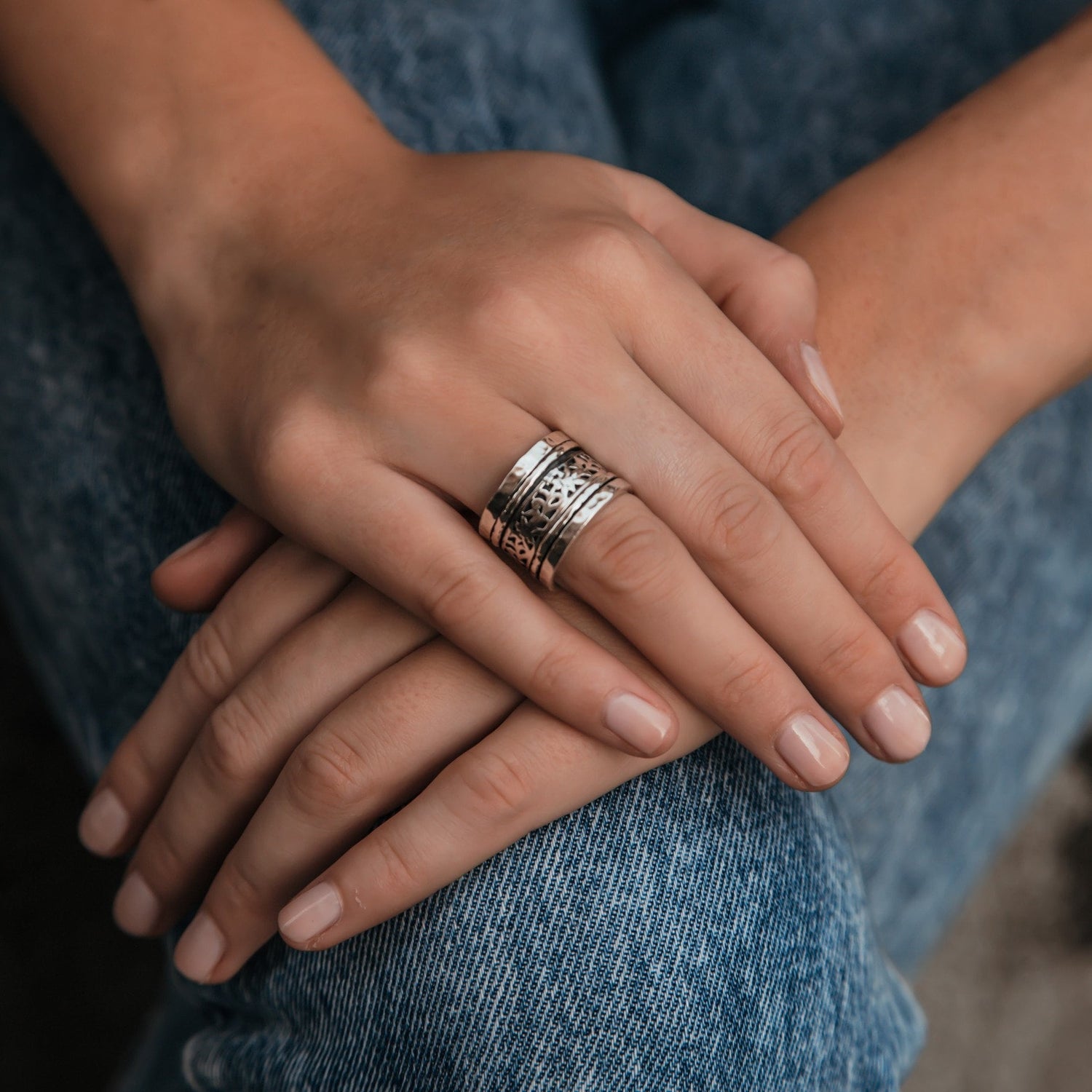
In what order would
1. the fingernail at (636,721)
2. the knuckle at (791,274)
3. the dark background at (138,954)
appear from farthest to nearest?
the dark background at (138,954), the knuckle at (791,274), the fingernail at (636,721)

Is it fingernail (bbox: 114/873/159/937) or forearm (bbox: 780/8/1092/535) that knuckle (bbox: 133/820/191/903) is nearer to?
fingernail (bbox: 114/873/159/937)

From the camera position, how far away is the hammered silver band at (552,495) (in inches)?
28.5

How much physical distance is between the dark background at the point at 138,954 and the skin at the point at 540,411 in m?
0.98

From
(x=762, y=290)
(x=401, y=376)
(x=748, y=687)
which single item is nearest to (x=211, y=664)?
(x=401, y=376)

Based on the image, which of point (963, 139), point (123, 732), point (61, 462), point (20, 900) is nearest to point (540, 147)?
point (963, 139)

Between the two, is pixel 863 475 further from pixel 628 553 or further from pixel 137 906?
pixel 137 906

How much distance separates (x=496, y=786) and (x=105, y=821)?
0.41m

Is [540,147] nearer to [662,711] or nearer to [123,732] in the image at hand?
[662,711]

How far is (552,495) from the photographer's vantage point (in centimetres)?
73

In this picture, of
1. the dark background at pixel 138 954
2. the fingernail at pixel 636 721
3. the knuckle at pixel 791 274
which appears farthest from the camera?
the dark background at pixel 138 954

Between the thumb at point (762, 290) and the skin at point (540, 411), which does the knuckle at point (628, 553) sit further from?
the thumb at point (762, 290)

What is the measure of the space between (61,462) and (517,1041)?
66 centimetres

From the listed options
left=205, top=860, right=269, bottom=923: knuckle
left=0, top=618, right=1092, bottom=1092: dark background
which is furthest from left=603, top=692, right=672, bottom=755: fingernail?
left=0, top=618, right=1092, bottom=1092: dark background

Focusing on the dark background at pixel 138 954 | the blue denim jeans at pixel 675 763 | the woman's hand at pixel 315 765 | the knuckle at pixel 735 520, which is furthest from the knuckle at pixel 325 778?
the dark background at pixel 138 954
